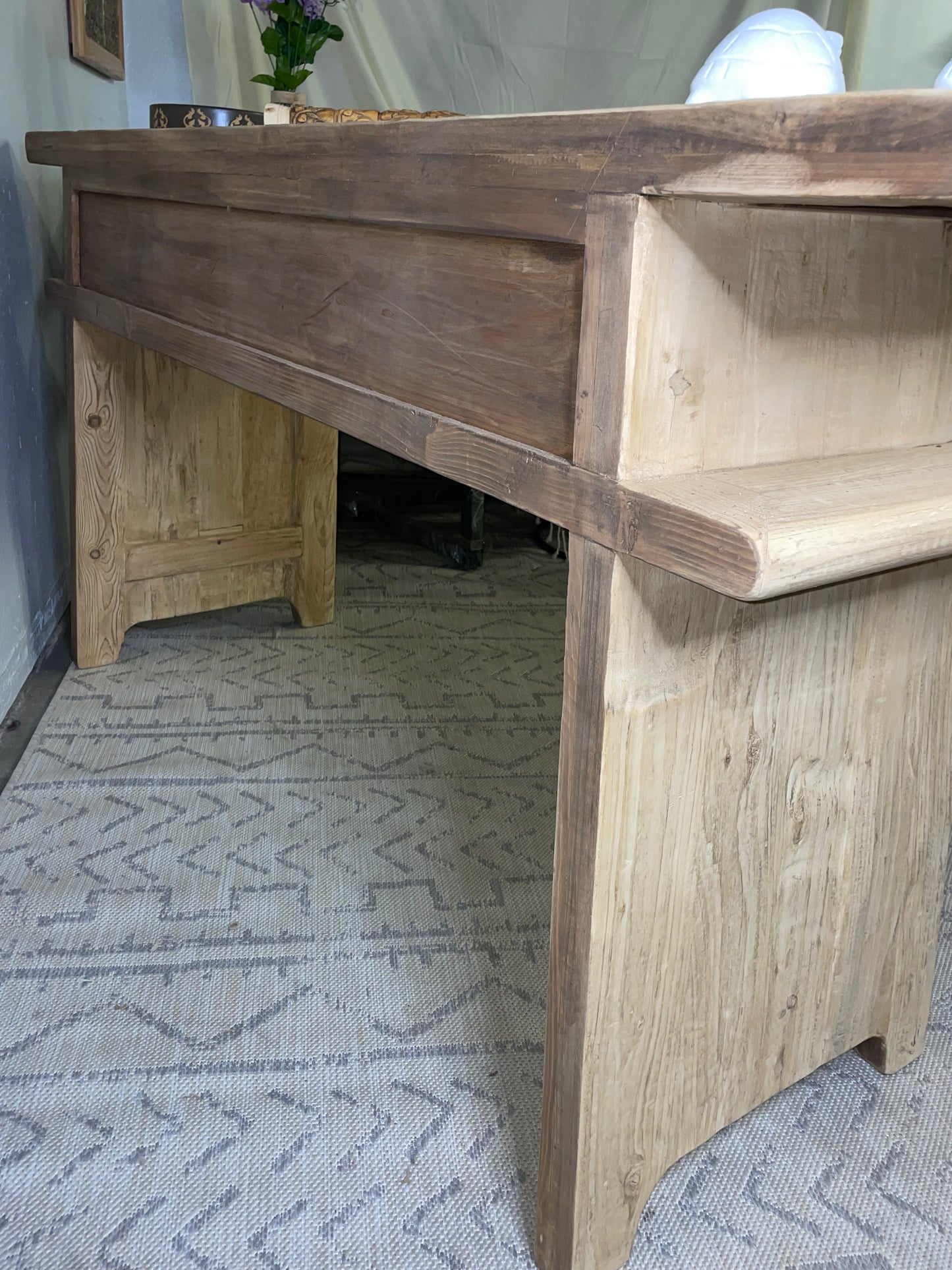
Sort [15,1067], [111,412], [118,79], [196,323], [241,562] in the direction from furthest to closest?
[118,79] < [241,562] < [111,412] < [196,323] < [15,1067]

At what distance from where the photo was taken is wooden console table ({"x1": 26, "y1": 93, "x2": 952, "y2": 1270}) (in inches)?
27.0

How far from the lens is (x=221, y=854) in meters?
1.51

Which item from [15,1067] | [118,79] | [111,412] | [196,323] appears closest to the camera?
[15,1067]

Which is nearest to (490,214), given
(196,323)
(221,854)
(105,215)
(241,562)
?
(196,323)

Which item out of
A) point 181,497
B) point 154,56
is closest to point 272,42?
point 181,497

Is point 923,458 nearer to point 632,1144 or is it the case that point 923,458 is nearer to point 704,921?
point 704,921

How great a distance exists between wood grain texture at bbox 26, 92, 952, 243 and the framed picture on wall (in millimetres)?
1448

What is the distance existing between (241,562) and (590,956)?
1.58 metres

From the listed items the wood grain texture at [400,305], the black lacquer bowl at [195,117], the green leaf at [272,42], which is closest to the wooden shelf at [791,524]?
the wood grain texture at [400,305]

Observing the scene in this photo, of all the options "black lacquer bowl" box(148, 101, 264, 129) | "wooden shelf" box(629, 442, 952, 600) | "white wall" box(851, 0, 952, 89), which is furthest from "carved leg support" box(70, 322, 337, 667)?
"white wall" box(851, 0, 952, 89)

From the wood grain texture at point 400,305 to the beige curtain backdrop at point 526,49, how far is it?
66.2 inches

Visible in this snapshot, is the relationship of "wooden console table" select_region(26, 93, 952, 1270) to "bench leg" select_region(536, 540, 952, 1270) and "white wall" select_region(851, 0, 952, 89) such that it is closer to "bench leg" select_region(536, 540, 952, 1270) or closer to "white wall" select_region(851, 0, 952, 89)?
"bench leg" select_region(536, 540, 952, 1270)

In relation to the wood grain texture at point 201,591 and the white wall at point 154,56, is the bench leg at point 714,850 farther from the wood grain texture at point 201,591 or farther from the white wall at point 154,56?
the white wall at point 154,56

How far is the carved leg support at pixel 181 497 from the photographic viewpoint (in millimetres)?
2039
